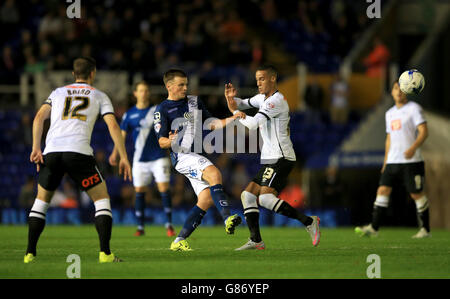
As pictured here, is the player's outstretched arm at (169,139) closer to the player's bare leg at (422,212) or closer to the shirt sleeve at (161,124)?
the shirt sleeve at (161,124)

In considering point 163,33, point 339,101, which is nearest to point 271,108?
point 339,101

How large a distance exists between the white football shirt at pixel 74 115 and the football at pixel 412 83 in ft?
18.6

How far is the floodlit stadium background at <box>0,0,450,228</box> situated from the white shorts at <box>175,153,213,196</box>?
29.3 feet

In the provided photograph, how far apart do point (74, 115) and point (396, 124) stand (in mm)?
6307

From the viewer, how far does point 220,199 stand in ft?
34.3

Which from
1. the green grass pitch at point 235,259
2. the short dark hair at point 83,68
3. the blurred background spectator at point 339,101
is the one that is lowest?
the green grass pitch at point 235,259

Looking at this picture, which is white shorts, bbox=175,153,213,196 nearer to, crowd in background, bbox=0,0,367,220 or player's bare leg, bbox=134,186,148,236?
player's bare leg, bbox=134,186,148,236

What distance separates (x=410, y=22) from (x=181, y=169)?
57.1 ft

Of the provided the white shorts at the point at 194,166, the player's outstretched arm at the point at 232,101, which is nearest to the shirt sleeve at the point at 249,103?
the player's outstretched arm at the point at 232,101

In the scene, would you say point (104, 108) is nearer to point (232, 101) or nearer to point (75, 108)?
point (75, 108)

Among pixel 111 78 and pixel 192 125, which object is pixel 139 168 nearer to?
pixel 192 125

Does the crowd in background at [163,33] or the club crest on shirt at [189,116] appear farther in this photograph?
the crowd in background at [163,33]

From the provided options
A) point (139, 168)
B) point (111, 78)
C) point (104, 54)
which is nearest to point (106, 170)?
point (111, 78)

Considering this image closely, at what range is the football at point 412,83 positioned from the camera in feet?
42.9
